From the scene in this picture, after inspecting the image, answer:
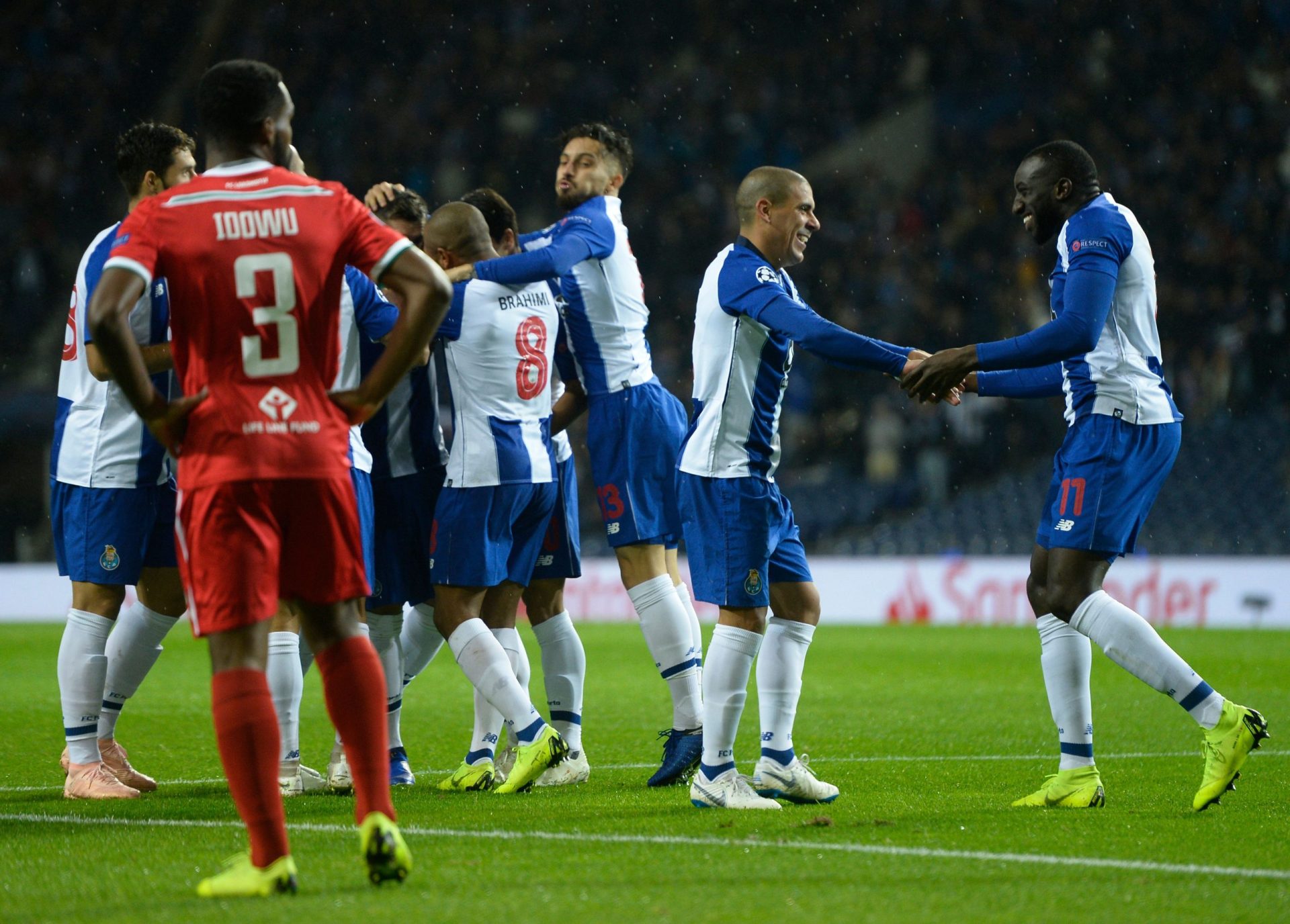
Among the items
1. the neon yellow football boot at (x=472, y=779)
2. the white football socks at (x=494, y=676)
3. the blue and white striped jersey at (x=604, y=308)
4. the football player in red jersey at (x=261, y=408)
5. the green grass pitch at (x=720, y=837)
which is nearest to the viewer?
the green grass pitch at (x=720, y=837)

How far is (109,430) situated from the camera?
548 cm

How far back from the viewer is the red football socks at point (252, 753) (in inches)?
136

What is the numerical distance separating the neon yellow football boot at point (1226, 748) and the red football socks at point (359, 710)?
2.67 meters

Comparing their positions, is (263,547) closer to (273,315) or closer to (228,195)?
(273,315)

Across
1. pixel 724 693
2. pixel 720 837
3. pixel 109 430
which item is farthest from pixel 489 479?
pixel 720 837

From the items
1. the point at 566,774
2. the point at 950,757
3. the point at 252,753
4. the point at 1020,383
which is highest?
the point at 1020,383

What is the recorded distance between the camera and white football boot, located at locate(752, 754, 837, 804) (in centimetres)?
502

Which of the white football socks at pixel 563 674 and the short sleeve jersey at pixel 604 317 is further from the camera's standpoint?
the short sleeve jersey at pixel 604 317

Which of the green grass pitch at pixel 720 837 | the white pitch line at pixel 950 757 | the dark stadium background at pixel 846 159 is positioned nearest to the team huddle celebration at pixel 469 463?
the green grass pitch at pixel 720 837

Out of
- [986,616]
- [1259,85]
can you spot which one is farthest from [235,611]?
[1259,85]

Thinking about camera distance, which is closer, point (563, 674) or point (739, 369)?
point (739, 369)

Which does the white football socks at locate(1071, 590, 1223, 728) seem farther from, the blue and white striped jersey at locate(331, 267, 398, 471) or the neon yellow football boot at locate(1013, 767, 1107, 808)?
the blue and white striped jersey at locate(331, 267, 398, 471)

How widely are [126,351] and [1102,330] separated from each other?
3230mm

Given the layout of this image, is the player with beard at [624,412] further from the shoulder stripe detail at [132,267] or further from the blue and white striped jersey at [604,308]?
the shoulder stripe detail at [132,267]
